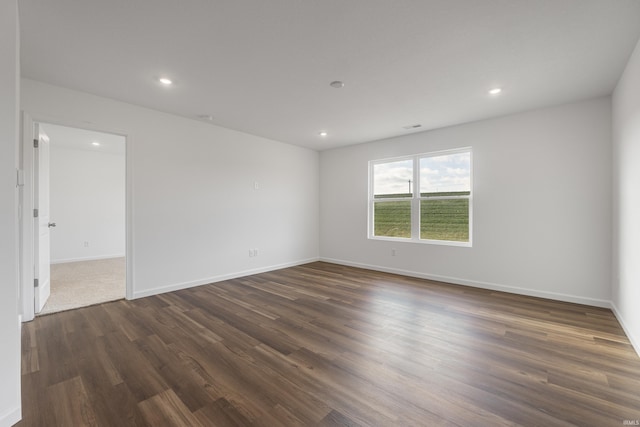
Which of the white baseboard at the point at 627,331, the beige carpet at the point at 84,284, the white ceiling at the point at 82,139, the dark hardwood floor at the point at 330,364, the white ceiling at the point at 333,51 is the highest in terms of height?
the white ceiling at the point at 82,139

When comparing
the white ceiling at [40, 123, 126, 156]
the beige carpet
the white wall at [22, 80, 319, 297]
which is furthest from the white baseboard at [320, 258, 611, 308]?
the white ceiling at [40, 123, 126, 156]

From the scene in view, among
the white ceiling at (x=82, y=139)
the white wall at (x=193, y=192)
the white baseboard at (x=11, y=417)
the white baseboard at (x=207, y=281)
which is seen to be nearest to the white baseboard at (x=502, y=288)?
the white baseboard at (x=207, y=281)

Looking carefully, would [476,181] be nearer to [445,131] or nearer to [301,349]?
[445,131]

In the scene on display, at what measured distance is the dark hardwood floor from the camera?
1564mm

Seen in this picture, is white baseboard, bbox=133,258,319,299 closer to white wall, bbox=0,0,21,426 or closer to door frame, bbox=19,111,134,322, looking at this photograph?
door frame, bbox=19,111,134,322

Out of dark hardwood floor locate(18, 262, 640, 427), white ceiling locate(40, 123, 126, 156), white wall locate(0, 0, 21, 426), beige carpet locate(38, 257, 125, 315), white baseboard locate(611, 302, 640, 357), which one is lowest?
dark hardwood floor locate(18, 262, 640, 427)

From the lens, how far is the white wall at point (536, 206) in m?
3.29

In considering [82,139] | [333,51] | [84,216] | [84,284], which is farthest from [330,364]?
[84,216]

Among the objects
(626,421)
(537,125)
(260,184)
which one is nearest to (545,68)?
(537,125)

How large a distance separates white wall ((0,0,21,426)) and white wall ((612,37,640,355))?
4.29m

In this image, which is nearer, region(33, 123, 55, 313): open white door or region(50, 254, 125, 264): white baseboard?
region(33, 123, 55, 313): open white door

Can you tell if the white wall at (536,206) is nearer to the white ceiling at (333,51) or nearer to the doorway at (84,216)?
the white ceiling at (333,51)

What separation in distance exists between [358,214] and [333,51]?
3603 millimetres

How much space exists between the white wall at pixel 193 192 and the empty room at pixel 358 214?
0.03m
